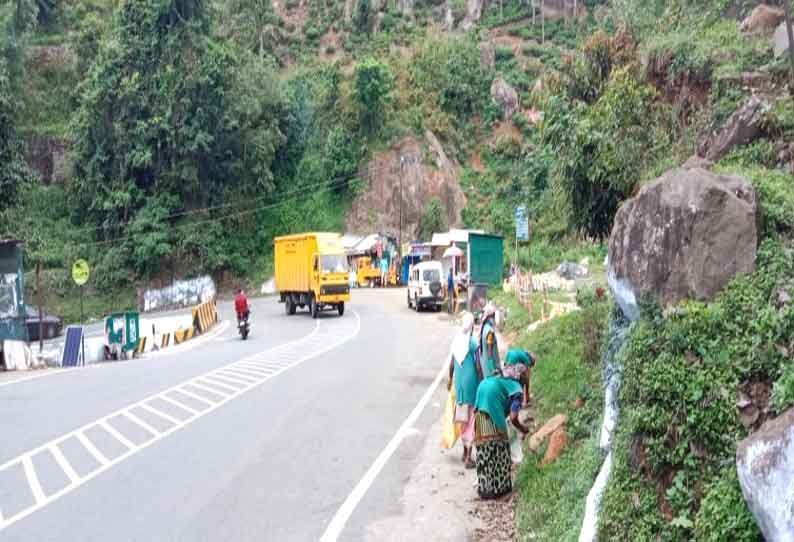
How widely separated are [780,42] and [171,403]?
11.2 metres

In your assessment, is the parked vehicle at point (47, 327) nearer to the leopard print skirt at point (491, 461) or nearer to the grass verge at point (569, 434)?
the grass verge at point (569, 434)

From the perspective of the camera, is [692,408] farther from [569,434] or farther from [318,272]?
[318,272]

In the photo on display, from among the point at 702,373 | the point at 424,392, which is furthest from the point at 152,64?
the point at 702,373

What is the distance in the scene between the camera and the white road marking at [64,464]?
9062mm

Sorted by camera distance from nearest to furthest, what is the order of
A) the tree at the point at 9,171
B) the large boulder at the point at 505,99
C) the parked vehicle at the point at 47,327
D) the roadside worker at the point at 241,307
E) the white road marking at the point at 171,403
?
the white road marking at the point at 171,403, the roadside worker at the point at 241,307, the parked vehicle at the point at 47,327, the tree at the point at 9,171, the large boulder at the point at 505,99

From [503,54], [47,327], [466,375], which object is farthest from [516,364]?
[503,54]

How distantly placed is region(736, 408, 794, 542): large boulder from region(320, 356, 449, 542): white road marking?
3.90 m

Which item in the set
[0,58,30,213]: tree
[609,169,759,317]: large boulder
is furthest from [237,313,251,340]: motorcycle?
[609,169,759,317]: large boulder

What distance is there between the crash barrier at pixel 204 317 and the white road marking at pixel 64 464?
19263mm

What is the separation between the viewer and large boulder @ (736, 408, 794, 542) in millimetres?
3967

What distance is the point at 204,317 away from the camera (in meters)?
31.0

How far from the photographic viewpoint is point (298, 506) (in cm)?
792

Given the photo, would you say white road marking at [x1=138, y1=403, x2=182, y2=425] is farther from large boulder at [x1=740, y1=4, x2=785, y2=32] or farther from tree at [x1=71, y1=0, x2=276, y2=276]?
tree at [x1=71, y1=0, x2=276, y2=276]

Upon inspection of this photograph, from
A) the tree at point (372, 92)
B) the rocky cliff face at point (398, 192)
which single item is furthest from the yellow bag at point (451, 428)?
the tree at point (372, 92)
